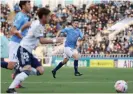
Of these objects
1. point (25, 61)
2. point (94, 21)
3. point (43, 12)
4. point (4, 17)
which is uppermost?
point (4, 17)

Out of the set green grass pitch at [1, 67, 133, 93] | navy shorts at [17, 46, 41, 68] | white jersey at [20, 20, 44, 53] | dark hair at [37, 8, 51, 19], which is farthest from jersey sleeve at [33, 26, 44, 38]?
green grass pitch at [1, 67, 133, 93]

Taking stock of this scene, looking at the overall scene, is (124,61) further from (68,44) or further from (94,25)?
(68,44)

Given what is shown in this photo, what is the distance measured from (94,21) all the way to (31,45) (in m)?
28.9

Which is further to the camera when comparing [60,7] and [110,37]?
[60,7]

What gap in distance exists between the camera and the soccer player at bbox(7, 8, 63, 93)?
1023cm

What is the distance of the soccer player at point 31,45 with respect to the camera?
10.2 meters

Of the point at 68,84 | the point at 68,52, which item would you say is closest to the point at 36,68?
the point at 68,84

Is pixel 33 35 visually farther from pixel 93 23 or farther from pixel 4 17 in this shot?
pixel 4 17

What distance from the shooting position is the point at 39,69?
10.9 meters

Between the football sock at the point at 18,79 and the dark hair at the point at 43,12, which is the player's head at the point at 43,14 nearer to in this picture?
the dark hair at the point at 43,12

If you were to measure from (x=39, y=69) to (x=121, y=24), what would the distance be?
28.4m

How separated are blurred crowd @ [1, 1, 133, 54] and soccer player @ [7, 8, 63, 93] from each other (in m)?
24.3

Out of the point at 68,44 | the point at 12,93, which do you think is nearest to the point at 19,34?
the point at 12,93

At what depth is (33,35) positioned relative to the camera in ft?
34.6
